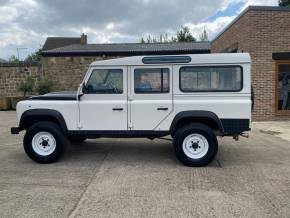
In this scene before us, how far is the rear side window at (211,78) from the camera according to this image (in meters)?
6.70

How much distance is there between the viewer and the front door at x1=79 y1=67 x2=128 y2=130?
6980 millimetres

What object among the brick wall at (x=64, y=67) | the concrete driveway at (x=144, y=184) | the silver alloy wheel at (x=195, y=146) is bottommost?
the concrete driveway at (x=144, y=184)

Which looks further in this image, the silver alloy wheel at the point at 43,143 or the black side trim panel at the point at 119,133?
the silver alloy wheel at the point at 43,143

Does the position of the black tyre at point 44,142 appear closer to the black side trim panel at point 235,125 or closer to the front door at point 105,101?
the front door at point 105,101

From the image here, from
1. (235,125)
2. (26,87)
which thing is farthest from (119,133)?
(26,87)

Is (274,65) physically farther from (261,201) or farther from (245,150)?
(261,201)

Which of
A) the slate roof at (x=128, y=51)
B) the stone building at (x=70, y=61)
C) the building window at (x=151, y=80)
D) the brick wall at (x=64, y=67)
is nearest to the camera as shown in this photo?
the building window at (x=151, y=80)

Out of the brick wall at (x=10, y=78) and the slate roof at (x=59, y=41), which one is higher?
the slate roof at (x=59, y=41)

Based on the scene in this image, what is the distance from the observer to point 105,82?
7082 millimetres

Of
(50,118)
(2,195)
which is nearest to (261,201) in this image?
(2,195)

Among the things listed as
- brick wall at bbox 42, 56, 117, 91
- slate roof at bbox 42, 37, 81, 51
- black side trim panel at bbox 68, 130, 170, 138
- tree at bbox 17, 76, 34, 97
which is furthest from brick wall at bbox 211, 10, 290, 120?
slate roof at bbox 42, 37, 81, 51

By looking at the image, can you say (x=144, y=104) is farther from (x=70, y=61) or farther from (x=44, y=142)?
(x=70, y=61)

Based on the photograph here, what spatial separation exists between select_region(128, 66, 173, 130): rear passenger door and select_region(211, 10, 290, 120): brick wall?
23.2 ft

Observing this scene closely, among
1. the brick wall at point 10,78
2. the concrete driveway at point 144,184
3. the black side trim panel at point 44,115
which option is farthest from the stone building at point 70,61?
the black side trim panel at point 44,115
